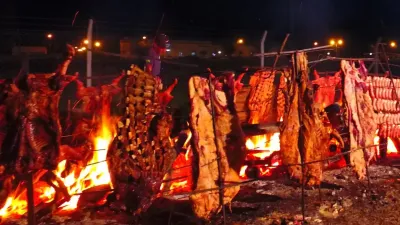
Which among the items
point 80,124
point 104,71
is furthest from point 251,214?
point 104,71

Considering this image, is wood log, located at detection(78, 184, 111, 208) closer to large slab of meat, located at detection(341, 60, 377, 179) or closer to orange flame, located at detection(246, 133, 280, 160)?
orange flame, located at detection(246, 133, 280, 160)

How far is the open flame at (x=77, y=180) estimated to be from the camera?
7250 millimetres

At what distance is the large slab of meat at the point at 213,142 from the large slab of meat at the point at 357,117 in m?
2.87

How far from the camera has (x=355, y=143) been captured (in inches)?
325

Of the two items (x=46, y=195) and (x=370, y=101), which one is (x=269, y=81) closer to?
(x=370, y=101)

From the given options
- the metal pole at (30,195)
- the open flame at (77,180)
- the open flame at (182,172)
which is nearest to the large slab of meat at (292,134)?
the open flame at (182,172)

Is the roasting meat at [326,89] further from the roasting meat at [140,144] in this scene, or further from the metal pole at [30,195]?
the metal pole at [30,195]

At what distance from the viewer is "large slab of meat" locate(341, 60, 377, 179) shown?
830cm

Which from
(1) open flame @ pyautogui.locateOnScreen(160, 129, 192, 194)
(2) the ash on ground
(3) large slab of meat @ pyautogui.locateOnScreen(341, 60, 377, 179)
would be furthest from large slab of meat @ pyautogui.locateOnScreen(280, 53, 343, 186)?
(1) open flame @ pyautogui.locateOnScreen(160, 129, 192, 194)

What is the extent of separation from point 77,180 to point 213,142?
116 inches

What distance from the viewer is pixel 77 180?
7773 millimetres

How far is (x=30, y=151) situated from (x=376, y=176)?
8017mm

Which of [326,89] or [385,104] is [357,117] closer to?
[385,104]

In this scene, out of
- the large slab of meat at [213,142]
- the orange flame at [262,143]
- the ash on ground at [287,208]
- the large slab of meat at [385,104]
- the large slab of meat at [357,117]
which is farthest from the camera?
the orange flame at [262,143]
